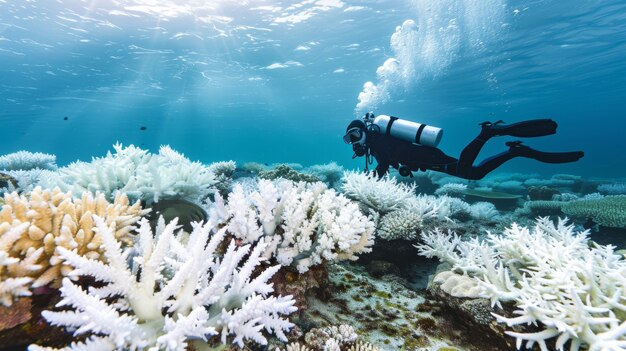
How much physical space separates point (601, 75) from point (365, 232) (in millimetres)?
46441

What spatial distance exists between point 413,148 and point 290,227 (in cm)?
536

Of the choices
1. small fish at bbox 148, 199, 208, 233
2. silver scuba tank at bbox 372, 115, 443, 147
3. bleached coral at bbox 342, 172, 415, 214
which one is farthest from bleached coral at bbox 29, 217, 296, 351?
silver scuba tank at bbox 372, 115, 443, 147

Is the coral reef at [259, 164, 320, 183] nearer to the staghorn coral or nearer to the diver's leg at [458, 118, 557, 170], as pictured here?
the diver's leg at [458, 118, 557, 170]

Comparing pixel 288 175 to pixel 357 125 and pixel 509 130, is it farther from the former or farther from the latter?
pixel 509 130

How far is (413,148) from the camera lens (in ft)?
24.1

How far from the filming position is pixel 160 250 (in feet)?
6.03

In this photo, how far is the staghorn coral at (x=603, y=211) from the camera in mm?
7008

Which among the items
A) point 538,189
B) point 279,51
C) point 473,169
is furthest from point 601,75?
point 473,169

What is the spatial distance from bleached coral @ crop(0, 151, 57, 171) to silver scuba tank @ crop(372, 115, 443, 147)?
11075 mm

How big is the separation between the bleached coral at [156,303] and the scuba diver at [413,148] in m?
5.31

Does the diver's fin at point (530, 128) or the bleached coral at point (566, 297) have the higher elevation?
the diver's fin at point (530, 128)

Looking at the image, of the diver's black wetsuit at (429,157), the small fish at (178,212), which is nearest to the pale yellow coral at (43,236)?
the small fish at (178,212)

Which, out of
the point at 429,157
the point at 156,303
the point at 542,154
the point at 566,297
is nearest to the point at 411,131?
the point at 429,157

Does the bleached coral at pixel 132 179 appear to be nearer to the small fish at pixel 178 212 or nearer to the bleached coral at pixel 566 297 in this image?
the small fish at pixel 178 212
